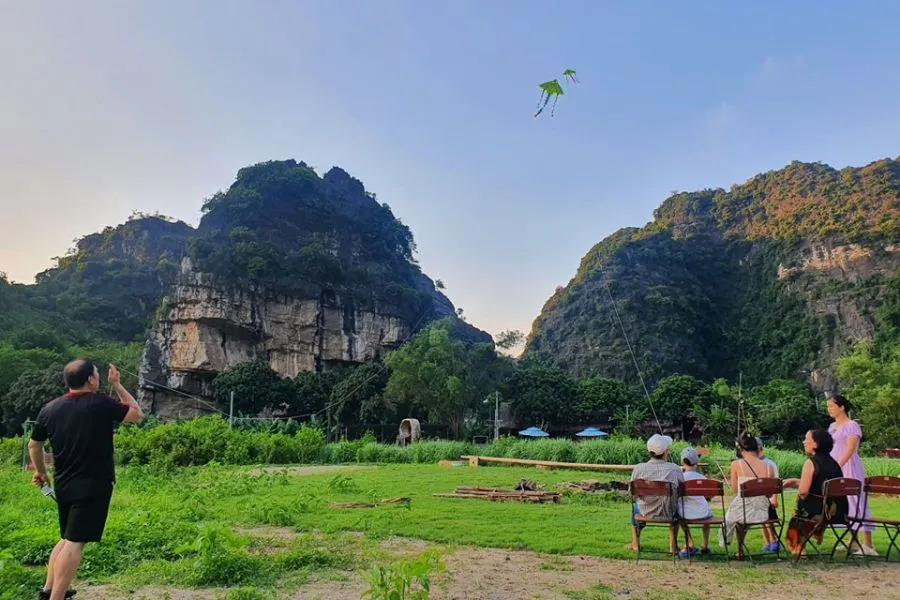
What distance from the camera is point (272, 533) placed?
6.88 m

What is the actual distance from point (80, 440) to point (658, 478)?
4687 mm

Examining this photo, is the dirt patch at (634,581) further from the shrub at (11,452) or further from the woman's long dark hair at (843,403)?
the shrub at (11,452)

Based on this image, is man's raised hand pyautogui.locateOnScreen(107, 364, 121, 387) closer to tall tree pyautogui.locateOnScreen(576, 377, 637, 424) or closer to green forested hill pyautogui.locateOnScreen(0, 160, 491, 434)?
green forested hill pyautogui.locateOnScreen(0, 160, 491, 434)

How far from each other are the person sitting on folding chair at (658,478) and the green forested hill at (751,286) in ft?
184

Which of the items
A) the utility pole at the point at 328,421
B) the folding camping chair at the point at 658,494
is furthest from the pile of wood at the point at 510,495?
the utility pole at the point at 328,421

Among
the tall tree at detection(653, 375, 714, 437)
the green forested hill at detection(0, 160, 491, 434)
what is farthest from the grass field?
the green forested hill at detection(0, 160, 491, 434)

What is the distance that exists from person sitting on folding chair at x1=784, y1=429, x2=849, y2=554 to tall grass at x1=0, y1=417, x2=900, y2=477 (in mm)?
10893

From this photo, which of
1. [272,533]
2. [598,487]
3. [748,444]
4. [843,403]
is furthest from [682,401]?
[272,533]

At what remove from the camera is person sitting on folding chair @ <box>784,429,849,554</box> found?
5492mm

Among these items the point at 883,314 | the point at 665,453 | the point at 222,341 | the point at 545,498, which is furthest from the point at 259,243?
the point at 883,314

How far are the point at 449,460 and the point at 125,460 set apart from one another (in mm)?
10167

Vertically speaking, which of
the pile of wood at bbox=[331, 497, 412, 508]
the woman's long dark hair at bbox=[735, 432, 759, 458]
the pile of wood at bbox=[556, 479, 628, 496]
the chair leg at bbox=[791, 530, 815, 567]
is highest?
the woman's long dark hair at bbox=[735, 432, 759, 458]

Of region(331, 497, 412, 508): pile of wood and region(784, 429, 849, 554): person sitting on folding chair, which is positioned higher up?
region(784, 429, 849, 554): person sitting on folding chair

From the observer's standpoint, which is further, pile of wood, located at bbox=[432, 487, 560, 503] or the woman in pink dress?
pile of wood, located at bbox=[432, 487, 560, 503]
